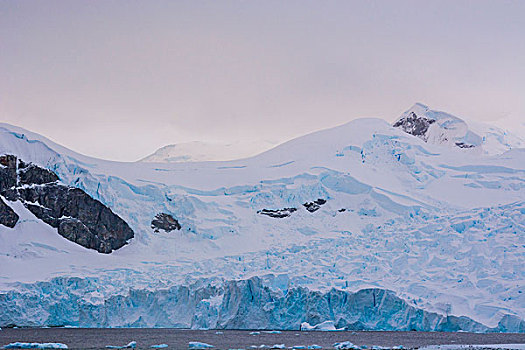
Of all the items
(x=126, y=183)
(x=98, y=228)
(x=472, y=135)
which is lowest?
(x=98, y=228)

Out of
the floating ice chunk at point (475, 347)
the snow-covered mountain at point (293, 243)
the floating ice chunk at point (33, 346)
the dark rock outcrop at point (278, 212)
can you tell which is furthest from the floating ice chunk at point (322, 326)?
the dark rock outcrop at point (278, 212)

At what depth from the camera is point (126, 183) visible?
1828 inches

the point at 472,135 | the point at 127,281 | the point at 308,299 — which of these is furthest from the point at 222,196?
the point at 472,135

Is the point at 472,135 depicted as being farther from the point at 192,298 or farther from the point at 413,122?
the point at 192,298

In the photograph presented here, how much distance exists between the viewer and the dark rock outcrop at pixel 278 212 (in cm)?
4825

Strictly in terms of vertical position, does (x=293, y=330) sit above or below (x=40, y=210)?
below

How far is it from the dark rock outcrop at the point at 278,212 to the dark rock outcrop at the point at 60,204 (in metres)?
9.60

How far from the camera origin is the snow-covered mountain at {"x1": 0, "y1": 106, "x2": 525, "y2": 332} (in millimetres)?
26406

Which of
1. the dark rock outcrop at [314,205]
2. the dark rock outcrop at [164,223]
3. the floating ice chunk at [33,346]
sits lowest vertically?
the floating ice chunk at [33,346]

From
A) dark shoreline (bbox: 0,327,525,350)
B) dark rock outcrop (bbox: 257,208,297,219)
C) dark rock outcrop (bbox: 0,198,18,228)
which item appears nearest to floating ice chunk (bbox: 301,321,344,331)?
dark shoreline (bbox: 0,327,525,350)

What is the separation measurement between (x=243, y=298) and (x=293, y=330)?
3057 millimetres

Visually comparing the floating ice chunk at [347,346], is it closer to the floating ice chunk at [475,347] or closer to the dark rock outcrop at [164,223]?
the floating ice chunk at [475,347]

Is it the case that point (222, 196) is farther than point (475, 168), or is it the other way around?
point (475, 168)

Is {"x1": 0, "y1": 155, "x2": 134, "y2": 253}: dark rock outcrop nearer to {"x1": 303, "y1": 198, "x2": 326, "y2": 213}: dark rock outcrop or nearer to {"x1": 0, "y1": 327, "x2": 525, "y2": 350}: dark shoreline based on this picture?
{"x1": 303, "y1": 198, "x2": 326, "y2": 213}: dark rock outcrop
